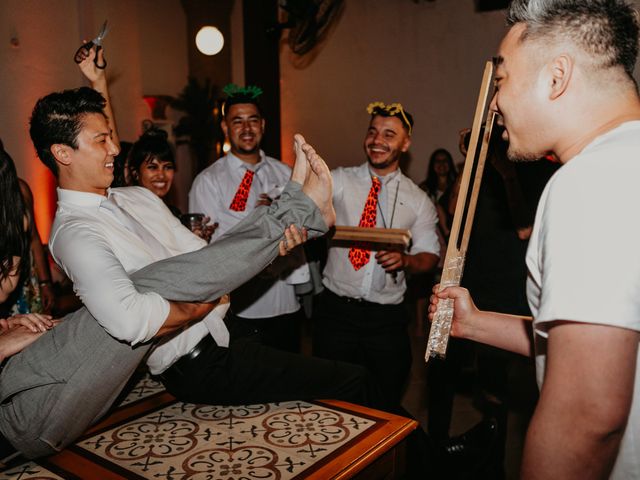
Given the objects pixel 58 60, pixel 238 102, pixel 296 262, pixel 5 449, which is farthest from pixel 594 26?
pixel 58 60

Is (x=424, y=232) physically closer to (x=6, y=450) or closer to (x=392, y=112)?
(x=392, y=112)

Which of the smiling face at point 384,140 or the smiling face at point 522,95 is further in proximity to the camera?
the smiling face at point 384,140

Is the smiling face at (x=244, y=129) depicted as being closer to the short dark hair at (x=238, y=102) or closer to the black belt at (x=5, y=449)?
the short dark hair at (x=238, y=102)

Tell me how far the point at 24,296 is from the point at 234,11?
641cm

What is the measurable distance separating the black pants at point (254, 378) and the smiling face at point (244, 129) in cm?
160

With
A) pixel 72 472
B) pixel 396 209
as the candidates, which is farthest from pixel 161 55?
pixel 72 472

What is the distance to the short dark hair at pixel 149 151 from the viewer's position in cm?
299

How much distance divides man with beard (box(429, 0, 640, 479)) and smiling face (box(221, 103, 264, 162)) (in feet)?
7.76

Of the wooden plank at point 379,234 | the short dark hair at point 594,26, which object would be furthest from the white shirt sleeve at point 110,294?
the short dark hair at point 594,26

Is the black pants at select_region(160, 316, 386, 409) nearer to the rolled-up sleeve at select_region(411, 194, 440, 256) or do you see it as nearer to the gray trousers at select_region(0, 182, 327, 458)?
the gray trousers at select_region(0, 182, 327, 458)

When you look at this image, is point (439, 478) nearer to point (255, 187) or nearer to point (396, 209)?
point (396, 209)

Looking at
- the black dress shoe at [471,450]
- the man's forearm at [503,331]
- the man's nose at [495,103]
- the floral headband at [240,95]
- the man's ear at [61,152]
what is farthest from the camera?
the floral headband at [240,95]

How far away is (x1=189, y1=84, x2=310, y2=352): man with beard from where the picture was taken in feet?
10.1

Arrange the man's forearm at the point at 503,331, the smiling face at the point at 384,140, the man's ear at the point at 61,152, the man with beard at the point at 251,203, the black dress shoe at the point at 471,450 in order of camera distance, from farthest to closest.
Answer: the man with beard at the point at 251,203
the smiling face at the point at 384,140
the black dress shoe at the point at 471,450
the man's ear at the point at 61,152
the man's forearm at the point at 503,331
